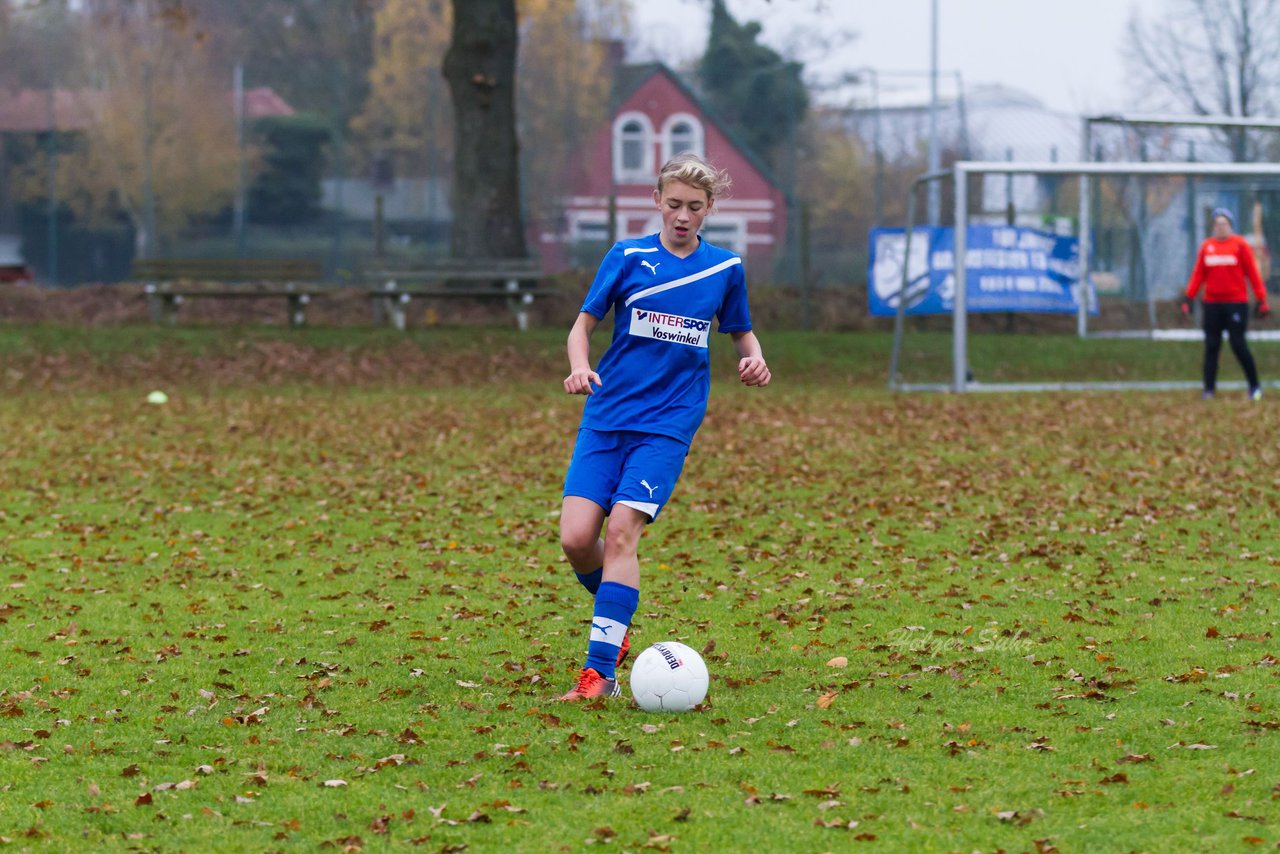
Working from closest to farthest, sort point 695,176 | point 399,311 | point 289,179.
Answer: point 695,176 < point 399,311 < point 289,179

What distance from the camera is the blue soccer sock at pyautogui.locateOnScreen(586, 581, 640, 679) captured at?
554cm

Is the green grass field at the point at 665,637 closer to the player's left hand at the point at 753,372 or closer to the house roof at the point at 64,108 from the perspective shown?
the player's left hand at the point at 753,372

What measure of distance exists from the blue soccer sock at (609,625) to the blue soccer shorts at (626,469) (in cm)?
29

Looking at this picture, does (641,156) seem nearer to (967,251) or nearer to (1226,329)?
(967,251)

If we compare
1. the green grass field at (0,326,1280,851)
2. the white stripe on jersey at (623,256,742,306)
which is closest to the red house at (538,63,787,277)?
the green grass field at (0,326,1280,851)

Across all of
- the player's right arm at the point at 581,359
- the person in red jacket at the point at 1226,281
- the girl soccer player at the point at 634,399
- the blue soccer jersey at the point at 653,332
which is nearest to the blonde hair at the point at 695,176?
the girl soccer player at the point at 634,399

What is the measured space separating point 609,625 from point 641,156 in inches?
1040

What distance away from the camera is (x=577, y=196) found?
29375mm

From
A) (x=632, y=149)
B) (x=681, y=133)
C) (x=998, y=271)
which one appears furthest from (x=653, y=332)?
(x=681, y=133)

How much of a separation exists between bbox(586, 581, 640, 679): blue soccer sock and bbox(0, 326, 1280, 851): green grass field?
229 mm

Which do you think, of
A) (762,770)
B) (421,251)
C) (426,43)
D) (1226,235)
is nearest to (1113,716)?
(762,770)

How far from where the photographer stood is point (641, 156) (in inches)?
1230

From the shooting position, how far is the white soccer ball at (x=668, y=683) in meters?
5.29

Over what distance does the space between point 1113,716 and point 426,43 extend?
43.5 metres
